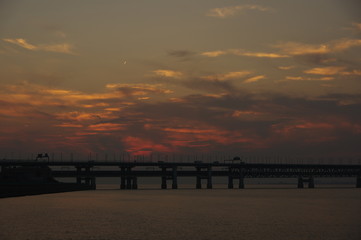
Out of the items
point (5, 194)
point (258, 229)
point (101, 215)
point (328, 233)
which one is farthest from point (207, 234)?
point (5, 194)

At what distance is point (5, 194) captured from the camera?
6299 inches

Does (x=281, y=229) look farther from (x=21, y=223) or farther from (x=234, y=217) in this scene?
(x=21, y=223)

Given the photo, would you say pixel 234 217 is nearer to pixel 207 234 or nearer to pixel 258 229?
pixel 258 229

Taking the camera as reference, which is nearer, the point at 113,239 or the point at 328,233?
the point at 113,239

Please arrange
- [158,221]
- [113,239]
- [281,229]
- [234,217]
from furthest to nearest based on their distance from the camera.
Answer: [234,217]
[158,221]
[281,229]
[113,239]

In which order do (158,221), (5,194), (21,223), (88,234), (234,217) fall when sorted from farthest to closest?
1. (5,194)
2. (234,217)
3. (158,221)
4. (21,223)
5. (88,234)

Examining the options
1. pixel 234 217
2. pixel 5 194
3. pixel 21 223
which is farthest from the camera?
pixel 5 194

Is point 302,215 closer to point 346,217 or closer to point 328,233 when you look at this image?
point 346,217

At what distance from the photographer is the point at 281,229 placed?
7962 centimetres

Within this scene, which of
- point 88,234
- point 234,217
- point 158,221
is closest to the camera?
point 88,234

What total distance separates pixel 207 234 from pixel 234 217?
→ 27997 mm

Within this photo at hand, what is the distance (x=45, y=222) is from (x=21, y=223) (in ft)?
12.7

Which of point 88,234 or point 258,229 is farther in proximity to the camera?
point 258,229

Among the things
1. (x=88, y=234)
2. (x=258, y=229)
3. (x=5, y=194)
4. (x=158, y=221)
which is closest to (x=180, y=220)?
(x=158, y=221)
